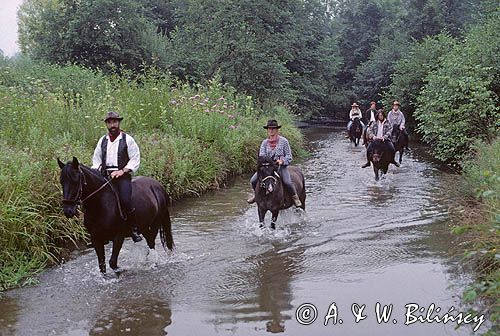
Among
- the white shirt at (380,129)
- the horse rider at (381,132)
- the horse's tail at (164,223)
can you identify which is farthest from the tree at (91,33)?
the horse's tail at (164,223)

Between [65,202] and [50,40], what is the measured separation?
22.5 meters

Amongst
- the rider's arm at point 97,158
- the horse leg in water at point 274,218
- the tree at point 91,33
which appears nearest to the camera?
the rider's arm at point 97,158

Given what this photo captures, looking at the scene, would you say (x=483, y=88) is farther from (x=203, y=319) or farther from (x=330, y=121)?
(x=330, y=121)

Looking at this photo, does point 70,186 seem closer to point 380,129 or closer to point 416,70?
point 380,129

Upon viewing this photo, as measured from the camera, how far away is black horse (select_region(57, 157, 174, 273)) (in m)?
7.04


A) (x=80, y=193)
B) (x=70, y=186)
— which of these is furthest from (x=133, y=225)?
(x=70, y=186)

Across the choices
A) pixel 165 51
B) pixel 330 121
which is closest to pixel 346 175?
pixel 165 51

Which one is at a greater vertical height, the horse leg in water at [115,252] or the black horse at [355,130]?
the black horse at [355,130]

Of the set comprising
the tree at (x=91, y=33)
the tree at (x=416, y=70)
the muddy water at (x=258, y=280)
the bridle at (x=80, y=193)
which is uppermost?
the tree at (x=91, y=33)

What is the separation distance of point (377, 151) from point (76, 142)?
8.53m

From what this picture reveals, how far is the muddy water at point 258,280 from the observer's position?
6.48 metres

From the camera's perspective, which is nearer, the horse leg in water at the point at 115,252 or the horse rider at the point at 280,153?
the horse leg in water at the point at 115,252

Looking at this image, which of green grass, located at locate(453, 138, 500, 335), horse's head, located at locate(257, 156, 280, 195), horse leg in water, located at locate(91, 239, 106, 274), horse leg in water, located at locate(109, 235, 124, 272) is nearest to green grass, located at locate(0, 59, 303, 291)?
horse leg in water, located at locate(91, 239, 106, 274)

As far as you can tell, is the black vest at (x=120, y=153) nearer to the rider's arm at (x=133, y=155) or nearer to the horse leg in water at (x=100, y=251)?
the rider's arm at (x=133, y=155)
